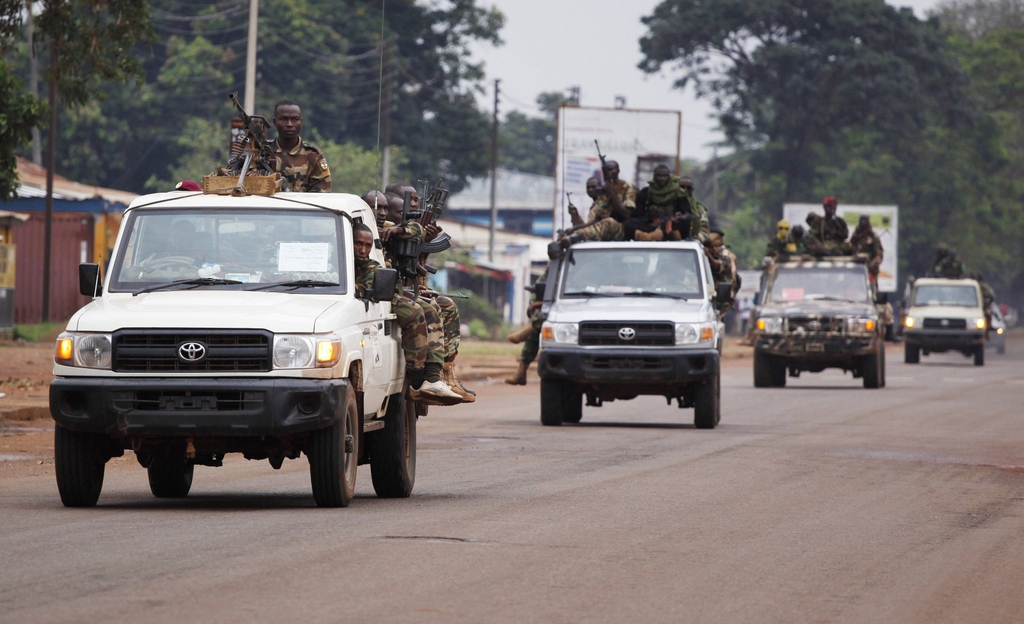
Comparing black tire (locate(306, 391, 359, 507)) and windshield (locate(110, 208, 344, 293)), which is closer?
black tire (locate(306, 391, 359, 507))

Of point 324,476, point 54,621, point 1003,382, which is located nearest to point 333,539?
point 324,476

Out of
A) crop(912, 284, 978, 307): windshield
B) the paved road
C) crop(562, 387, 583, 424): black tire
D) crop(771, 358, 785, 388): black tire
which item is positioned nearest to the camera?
the paved road

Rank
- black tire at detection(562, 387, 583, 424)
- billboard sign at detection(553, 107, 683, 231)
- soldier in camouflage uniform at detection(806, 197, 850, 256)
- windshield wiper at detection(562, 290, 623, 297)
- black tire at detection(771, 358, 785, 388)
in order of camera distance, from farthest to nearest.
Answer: billboard sign at detection(553, 107, 683, 231) < soldier in camouflage uniform at detection(806, 197, 850, 256) < black tire at detection(771, 358, 785, 388) < black tire at detection(562, 387, 583, 424) < windshield wiper at detection(562, 290, 623, 297)

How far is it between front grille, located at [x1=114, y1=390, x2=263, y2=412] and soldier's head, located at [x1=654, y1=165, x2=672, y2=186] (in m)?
11.3

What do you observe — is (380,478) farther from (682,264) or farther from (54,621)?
(682,264)

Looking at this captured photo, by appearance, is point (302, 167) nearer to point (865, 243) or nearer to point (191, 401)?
point (191, 401)

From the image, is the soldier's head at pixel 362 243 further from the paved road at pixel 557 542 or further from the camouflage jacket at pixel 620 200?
the camouflage jacket at pixel 620 200

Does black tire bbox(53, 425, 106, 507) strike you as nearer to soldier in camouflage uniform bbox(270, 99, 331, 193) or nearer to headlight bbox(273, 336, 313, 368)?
headlight bbox(273, 336, 313, 368)

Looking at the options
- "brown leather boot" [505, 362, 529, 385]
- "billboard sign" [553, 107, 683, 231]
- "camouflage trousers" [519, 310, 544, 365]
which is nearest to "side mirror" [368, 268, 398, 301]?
"camouflage trousers" [519, 310, 544, 365]

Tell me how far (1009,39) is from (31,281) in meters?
50.2

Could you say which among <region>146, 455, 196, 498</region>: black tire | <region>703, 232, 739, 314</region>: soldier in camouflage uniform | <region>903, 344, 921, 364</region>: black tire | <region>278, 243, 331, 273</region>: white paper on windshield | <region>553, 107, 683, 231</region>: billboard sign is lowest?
<region>903, 344, 921, 364</region>: black tire

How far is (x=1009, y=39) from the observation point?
7450cm

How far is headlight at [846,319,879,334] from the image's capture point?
25.7 metres

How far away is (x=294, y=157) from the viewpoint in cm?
1152
